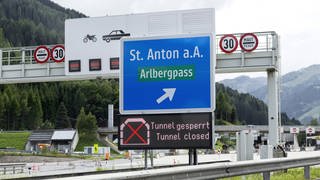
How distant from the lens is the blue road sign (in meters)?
12.7

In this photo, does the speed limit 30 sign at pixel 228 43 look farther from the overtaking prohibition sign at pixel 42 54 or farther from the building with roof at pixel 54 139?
the building with roof at pixel 54 139

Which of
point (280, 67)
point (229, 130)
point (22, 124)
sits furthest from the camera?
point (22, 124)

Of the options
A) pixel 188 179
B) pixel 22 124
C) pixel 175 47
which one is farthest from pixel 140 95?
pixel 22 124

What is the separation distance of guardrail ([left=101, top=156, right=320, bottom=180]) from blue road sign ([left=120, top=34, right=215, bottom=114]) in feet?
4.69

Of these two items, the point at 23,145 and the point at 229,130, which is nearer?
the point at 23,145

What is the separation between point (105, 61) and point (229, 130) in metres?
106

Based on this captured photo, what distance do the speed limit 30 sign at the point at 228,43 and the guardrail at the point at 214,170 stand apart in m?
21.5

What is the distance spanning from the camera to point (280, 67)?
37.1m

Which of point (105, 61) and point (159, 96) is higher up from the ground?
point (105, 61)

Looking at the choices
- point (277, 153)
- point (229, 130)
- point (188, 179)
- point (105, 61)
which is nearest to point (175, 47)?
point (188, 179)

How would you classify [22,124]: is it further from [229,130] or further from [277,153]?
[277,153]

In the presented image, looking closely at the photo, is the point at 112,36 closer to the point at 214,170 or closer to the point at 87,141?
the point at 214,170

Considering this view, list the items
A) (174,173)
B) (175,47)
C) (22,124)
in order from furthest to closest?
(22,124) → (175,47) → (174,173)

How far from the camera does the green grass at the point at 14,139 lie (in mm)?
129125
